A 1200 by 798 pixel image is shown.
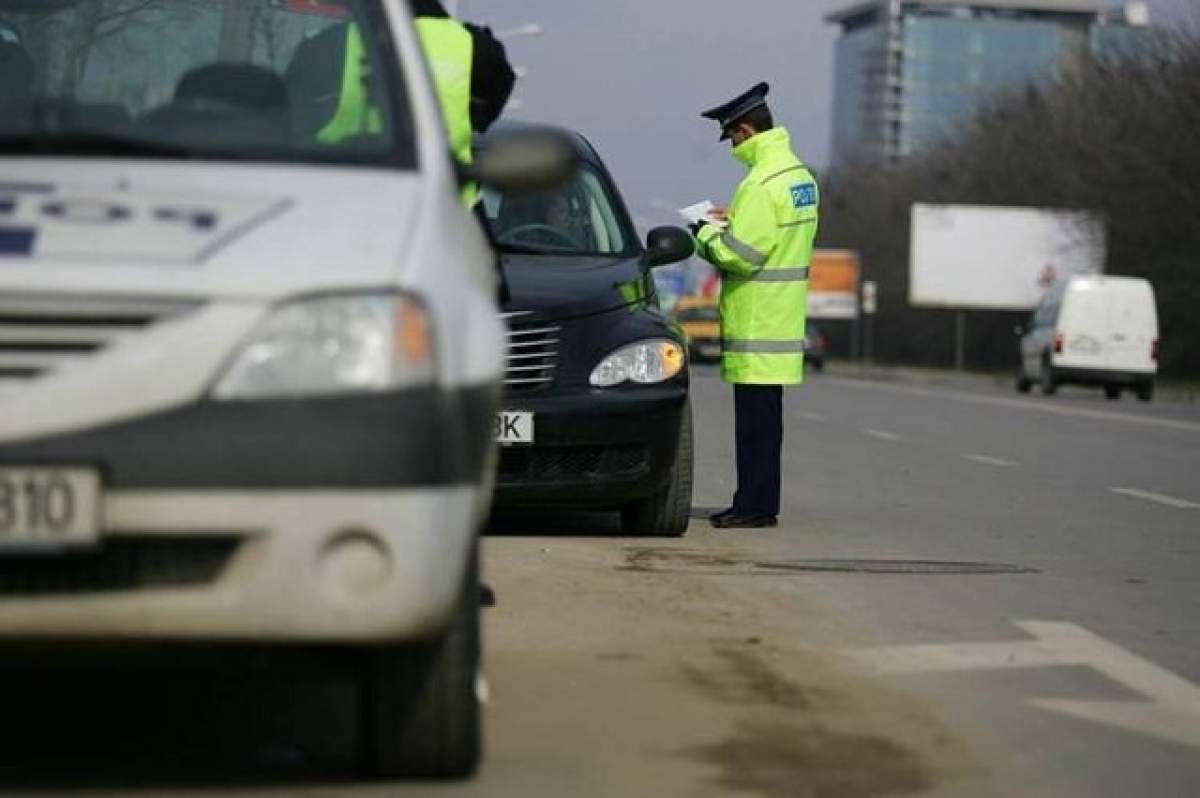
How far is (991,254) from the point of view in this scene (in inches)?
3214

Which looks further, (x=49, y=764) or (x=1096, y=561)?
(x=1096, y=561)

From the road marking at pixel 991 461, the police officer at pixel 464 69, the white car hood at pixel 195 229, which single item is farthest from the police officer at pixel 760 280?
the white car hood at pixel 195 229


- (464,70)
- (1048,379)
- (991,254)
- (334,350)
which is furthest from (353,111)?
(991,254)

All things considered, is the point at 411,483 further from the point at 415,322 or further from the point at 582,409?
the point at 582,409

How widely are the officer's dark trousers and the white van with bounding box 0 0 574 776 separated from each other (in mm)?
7549

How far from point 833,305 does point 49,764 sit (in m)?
98.3

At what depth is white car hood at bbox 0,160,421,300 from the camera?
5.73 m

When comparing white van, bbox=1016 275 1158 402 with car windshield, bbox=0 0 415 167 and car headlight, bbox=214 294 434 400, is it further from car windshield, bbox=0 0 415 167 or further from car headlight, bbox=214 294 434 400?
car headlight, bbox=214 294 434 400

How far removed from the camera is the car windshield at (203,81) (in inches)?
257

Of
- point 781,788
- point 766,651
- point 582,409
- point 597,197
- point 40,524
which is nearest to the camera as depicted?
point 40,524

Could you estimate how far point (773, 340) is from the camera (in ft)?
45.2

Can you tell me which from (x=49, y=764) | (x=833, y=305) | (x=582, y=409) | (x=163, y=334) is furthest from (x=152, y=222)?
(x=833, y=305)

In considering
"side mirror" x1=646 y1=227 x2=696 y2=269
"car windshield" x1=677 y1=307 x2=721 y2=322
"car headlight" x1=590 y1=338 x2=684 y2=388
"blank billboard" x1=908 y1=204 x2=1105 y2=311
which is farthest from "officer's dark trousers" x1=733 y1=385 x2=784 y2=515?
"car windshield" x1=677 y1=307 x2=721 y2=322

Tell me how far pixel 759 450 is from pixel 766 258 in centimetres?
84
